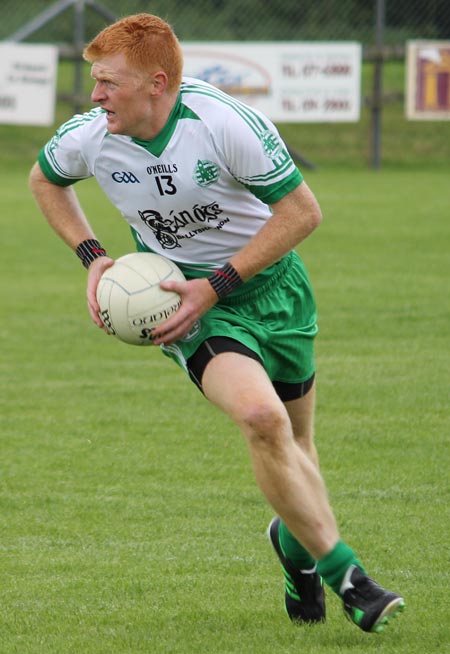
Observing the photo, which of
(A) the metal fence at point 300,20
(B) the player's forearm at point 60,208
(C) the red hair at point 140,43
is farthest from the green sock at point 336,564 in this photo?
(A) the metal fence at point 300,20

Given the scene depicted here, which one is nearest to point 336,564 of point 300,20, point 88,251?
point 88,251

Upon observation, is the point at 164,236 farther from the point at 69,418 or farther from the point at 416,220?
the point at 416,220

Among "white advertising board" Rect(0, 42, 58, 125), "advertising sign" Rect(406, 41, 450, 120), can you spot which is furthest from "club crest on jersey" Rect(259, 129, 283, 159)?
"advertising sign" Rect(406, 41, 450, 120)

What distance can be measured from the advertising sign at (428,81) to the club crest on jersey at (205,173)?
16592 mm

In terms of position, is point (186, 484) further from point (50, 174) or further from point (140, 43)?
point (140, 43)

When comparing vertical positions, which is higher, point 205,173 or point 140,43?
point 140,43

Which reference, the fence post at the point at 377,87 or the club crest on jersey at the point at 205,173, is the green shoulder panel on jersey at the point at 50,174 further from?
the fence post at the point at 377,87

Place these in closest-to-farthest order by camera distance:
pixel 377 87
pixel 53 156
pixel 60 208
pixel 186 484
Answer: pixel 53 156
pixel 60 208
pixel 186 484
pixel 377 87

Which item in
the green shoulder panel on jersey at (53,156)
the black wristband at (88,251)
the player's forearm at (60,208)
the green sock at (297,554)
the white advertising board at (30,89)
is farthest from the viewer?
the white advertising board at (30,89)

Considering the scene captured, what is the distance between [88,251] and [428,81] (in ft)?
54.5

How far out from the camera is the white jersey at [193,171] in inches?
174

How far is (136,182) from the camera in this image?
4.62 m

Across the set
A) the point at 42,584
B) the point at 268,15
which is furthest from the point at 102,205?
the point at 42,584

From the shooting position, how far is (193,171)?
4523mm
